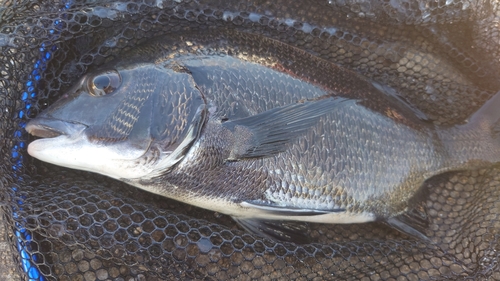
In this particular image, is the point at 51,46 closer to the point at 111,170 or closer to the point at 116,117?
the point at 116,117

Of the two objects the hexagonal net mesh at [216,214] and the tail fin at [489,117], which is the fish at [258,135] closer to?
the tail fin at [489,117]

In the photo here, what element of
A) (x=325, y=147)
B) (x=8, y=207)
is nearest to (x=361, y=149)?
(x=325, y=147)

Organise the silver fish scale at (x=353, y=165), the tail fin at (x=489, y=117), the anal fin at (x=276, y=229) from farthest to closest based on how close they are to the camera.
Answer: the tail fin at (x=489, y=117) → the anal fin at (x=276, y=229) → the silver fish scale at (x=353, y=165)

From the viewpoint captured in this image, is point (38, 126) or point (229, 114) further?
point (229, 114)

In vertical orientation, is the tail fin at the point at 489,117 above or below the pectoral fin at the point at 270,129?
above

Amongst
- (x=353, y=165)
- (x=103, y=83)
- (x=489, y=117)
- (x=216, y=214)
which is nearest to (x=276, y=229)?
(x=216, y=214)

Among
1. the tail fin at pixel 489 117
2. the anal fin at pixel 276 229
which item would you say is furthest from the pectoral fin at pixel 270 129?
the tail fin at pixel 489 117

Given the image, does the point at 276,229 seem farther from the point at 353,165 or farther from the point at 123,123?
the point at 123,123

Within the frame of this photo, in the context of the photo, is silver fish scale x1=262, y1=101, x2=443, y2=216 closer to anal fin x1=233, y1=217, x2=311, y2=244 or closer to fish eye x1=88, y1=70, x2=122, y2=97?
anal fin x1=233, y1=217, x2=311, y2=244
